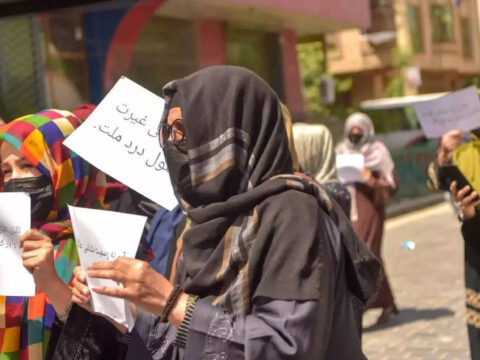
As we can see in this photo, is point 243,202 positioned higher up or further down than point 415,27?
higher up

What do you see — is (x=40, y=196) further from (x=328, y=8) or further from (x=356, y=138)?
(x=328, y=8)

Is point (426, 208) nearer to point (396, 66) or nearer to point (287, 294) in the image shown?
point (396, 66)

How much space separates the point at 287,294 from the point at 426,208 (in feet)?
62.5

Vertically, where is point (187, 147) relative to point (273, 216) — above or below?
above

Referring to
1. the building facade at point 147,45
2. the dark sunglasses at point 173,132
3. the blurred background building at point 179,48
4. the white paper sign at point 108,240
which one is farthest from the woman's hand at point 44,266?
the building facade at point 147,45

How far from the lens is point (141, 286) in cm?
218

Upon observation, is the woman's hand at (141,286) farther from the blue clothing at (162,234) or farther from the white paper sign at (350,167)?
the white paper sign at (350,167)

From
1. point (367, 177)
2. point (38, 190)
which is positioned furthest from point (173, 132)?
point (367, 177)

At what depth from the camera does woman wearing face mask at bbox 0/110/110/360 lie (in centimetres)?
305

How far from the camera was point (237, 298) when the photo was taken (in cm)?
220

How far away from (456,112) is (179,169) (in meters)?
2.73

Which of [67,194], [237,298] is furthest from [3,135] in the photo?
[237,298]

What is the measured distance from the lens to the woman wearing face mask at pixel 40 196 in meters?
3.05

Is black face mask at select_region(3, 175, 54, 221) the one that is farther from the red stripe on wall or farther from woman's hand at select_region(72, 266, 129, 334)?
the red stripe on wall
